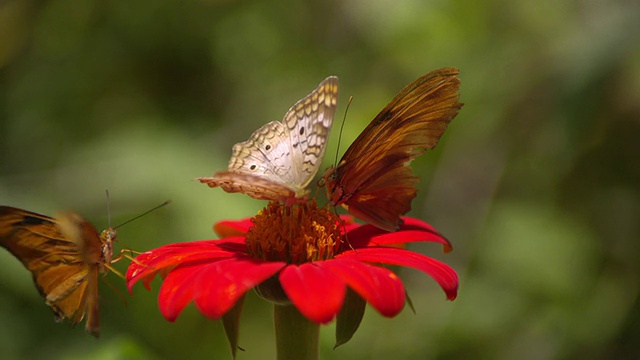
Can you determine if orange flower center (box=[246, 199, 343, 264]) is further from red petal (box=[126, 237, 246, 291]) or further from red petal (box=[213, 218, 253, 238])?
red petal (box=[213, 218, 253, 238])

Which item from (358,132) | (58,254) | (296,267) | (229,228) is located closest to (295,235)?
(296,267)

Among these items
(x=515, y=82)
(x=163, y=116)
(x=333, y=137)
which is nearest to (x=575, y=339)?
(x=515, y=82)

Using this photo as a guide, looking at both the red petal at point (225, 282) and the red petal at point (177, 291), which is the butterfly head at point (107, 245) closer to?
the red petal at point (177, 291)

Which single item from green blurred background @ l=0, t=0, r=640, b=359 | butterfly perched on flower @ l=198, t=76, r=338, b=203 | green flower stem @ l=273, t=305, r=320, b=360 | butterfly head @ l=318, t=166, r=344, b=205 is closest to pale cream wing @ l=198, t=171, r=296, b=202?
butterfly perched on flower @ l=198, t=76, r=338, b=203

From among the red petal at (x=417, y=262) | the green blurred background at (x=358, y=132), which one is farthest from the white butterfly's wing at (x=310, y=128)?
the green blurred background at (x=358, y=132)

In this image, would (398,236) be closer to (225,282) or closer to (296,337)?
(296,337)

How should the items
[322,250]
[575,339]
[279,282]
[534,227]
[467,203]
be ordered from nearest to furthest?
[279,282]
[322,250]
[575,339]
[534,227]
[467,203]

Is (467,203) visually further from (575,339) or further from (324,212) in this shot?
(324,212)
